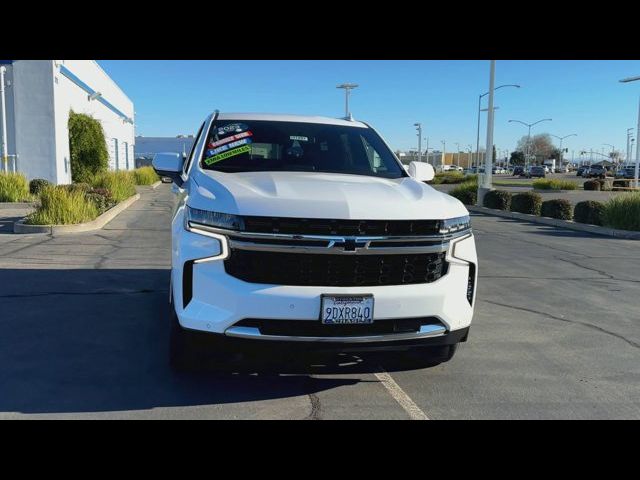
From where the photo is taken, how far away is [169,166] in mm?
5363

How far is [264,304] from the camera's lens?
3658mm

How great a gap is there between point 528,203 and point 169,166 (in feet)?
57.1

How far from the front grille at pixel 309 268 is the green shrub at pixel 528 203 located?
1788cm

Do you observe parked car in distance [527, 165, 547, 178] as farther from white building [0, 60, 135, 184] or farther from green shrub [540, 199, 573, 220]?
white building [0, 60, 135, 184]

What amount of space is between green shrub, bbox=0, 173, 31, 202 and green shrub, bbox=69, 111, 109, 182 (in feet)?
21.5

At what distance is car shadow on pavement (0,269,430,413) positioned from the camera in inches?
161

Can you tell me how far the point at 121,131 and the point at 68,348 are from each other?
46155mm

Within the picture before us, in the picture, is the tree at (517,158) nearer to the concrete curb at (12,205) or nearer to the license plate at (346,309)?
the concrete curb at (12,205)

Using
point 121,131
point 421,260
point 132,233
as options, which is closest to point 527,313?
point 421,260

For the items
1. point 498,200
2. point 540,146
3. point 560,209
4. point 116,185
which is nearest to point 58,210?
point 116,185
